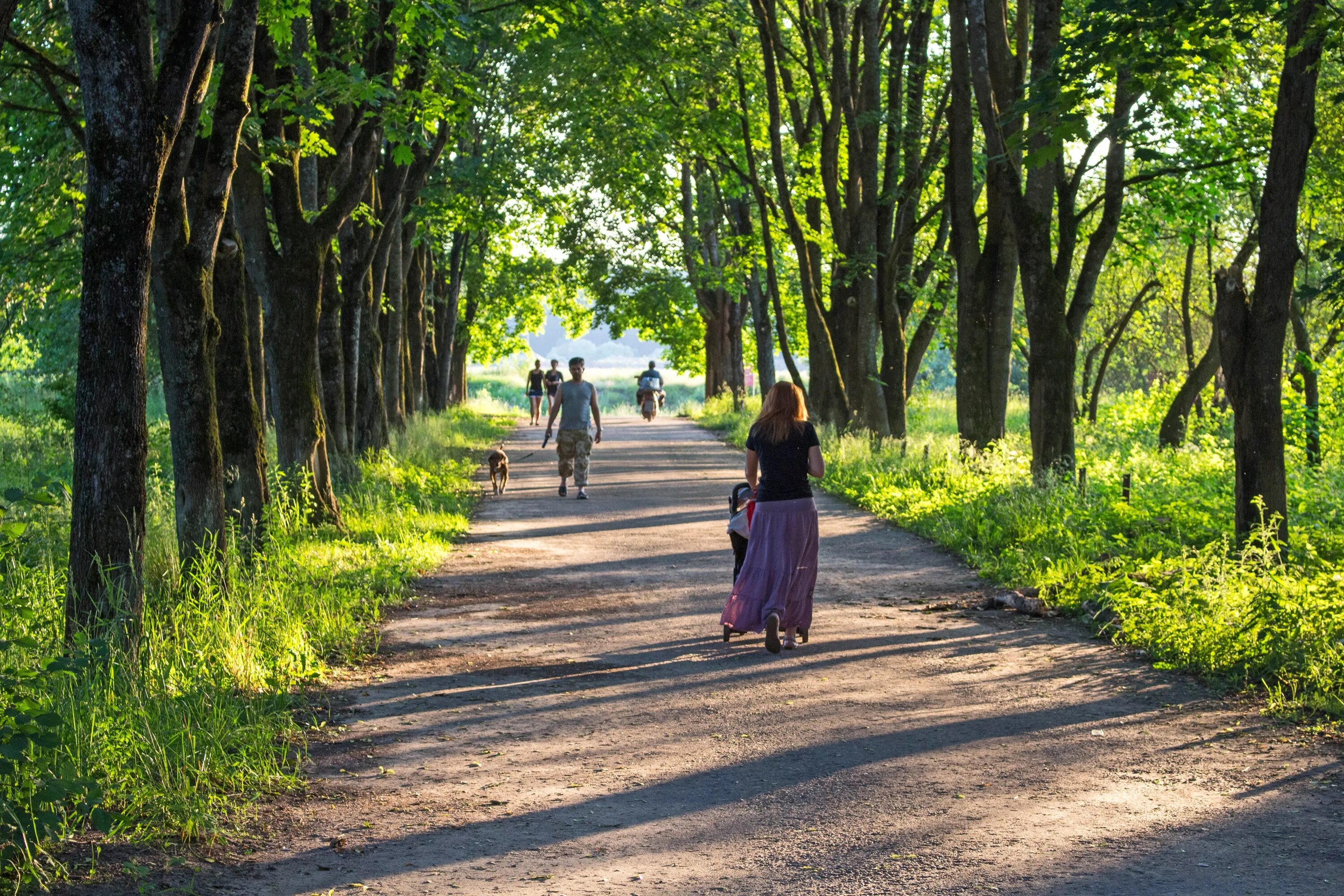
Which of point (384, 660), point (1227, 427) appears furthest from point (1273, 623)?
point (1227, 427)

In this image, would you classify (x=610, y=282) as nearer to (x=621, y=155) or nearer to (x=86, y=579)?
(x=621, y=155)

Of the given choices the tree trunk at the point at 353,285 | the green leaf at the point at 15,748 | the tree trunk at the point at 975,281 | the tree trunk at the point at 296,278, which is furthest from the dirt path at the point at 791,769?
the tree trunk at the point at 353,285

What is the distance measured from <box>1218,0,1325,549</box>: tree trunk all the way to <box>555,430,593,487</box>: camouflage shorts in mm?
10551

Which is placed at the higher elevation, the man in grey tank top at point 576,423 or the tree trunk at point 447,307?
the tree trunk at point 447,307

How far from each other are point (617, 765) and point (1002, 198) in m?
12.4

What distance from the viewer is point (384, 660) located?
28.9 feet

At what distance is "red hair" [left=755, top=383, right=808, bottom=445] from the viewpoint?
924cm

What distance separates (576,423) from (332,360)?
3995 mm

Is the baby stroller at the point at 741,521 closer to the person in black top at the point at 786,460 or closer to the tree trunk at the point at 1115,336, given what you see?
the person in black top at the point at 786,460

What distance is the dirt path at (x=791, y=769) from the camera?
4926 mm

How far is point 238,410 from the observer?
38.1 ft

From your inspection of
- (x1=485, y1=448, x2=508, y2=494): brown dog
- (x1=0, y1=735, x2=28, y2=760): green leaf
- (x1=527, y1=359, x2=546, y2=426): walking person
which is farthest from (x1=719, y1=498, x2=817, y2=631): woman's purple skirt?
(x1=527, y1=359, x2=546, y2=426): walking person

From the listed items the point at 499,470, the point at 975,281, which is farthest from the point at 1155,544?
the point at 499,470

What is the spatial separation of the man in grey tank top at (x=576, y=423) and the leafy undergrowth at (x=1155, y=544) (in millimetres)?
3769
